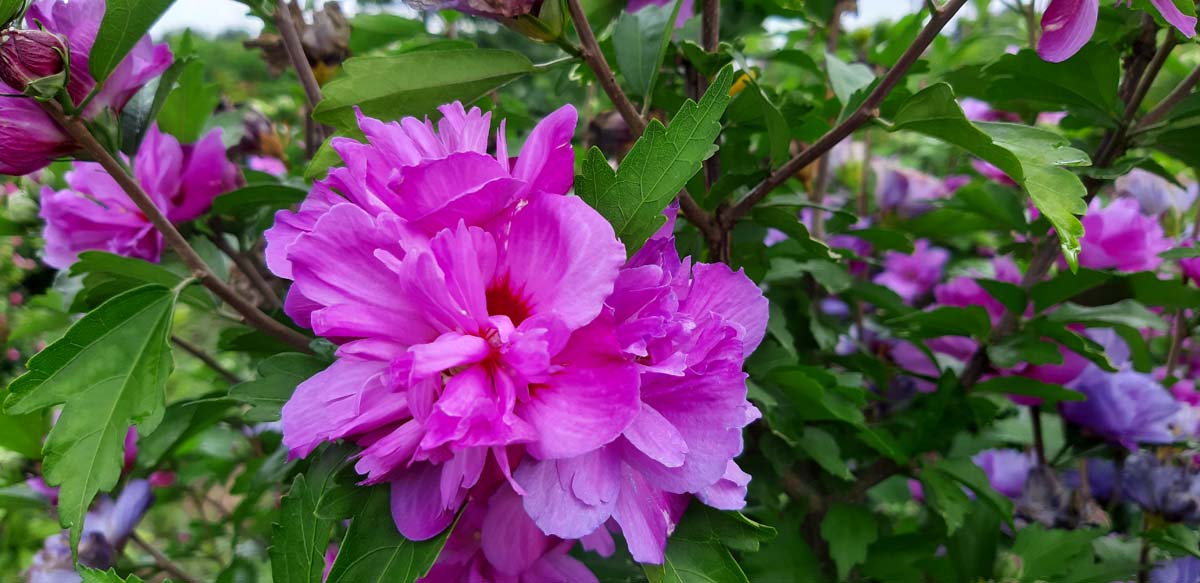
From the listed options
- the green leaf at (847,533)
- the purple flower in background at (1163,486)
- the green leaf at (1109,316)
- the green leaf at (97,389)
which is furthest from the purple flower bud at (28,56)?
the purple flower in background at (1163,486)

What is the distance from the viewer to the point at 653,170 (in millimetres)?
452

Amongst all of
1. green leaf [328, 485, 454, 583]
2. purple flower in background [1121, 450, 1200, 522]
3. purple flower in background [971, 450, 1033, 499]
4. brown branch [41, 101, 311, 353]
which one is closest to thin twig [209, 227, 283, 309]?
brown branch [41, 101, 311, 353]

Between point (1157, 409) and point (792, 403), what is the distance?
0.52 m

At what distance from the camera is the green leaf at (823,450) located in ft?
2.50

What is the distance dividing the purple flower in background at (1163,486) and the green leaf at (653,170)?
80cm

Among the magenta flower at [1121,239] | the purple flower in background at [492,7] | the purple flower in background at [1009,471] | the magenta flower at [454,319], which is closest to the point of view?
the magenta flower at [454,319]

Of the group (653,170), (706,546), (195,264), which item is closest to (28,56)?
(195,264)

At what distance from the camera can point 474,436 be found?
385 mm

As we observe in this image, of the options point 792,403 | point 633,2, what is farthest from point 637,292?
point 633,2

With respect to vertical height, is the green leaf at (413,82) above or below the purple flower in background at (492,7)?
below

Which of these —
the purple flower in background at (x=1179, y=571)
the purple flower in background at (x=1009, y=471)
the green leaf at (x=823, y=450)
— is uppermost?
the green leaf at (x=823, y=450)

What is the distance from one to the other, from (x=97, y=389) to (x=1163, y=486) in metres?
1.09

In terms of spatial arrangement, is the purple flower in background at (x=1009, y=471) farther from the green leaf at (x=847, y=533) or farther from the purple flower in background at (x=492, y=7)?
the purple flower in background at (x=492, y=7)

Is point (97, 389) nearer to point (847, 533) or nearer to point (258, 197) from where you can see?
point (258, 197)
